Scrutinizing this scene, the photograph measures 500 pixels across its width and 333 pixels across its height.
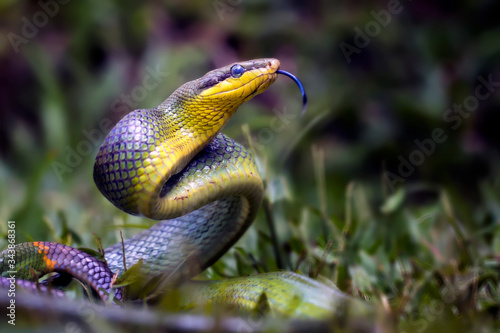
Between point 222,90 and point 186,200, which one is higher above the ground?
point 222,90

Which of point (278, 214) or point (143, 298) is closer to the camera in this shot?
point (143, 298)

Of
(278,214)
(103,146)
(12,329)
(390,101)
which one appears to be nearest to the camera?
(12,329)

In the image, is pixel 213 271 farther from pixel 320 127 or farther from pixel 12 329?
pixel 320 127

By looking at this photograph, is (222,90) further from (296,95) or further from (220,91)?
(296,95)

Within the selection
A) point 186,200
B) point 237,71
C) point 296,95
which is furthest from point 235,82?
point 296,95

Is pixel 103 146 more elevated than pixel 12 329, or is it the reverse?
pixel 103 146

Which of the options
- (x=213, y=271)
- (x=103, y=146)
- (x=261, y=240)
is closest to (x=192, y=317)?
(x=103, y=146)

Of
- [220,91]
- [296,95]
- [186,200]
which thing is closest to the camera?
[186,200]

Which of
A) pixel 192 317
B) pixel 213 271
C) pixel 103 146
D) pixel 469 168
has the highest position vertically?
pixel 103 146
